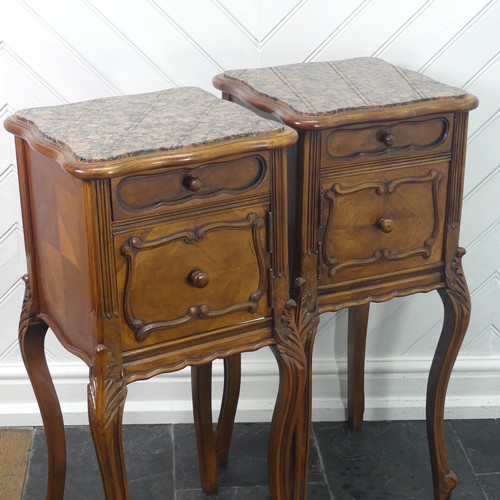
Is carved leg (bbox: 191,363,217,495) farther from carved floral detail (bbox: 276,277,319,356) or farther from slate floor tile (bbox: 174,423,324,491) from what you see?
carved floral detail (bbox: 276,277,319,356)

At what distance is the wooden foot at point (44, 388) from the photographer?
195 centimetres

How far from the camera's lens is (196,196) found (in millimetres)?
1654

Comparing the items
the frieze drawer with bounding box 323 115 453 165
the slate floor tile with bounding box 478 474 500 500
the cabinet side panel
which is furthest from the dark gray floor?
the frieze drawer with bounding box 323 115 453 165

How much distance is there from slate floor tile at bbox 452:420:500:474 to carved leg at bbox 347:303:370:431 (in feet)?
0.91

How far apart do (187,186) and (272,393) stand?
3.60 ft

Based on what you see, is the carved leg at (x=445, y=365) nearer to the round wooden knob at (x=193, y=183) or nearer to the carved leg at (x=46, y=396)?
the round wooden knob at (x=193, y=183)

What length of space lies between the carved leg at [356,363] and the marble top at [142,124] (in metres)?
0.79

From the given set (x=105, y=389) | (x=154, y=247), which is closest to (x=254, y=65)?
(x=154, y=247)

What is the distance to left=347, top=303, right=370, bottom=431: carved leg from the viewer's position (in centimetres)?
245

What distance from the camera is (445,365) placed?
7.04 feet

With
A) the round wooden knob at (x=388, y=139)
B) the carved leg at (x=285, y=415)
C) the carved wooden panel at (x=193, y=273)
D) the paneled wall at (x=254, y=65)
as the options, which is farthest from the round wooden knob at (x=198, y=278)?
the paneled wall at (x=254, y=65)

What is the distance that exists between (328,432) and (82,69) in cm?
115

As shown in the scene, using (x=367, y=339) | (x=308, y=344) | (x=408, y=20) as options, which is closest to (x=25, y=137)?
(x=308, y=344)

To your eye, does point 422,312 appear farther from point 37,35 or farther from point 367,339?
point 37,35
